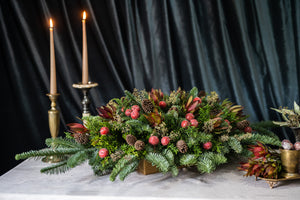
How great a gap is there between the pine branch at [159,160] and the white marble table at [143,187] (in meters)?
0.05

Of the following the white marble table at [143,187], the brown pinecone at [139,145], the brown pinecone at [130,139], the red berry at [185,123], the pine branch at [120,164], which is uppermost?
the red berry at [185,123]

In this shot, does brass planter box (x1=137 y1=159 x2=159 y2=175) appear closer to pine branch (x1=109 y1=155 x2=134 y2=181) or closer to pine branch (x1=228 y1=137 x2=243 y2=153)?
pine branch (x1=109 y1=155 x2=134 y2=181)

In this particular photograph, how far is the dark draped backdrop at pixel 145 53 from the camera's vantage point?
4.49 feet

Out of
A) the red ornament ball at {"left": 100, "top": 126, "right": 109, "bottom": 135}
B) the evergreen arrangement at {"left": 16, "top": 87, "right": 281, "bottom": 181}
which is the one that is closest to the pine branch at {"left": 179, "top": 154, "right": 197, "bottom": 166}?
the evergreen arrangement at {"left": 16, "top": 87, "right": 281, "bottom": 181}

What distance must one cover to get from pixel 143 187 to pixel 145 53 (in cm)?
78

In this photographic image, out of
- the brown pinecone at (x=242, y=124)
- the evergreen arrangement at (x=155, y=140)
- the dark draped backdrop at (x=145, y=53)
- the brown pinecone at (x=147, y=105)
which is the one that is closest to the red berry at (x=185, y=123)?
the evergreen arrangement at (x=155, y=140)

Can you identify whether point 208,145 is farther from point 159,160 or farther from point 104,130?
point 104,130

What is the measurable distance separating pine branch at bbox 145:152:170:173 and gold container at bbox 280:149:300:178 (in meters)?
0.30

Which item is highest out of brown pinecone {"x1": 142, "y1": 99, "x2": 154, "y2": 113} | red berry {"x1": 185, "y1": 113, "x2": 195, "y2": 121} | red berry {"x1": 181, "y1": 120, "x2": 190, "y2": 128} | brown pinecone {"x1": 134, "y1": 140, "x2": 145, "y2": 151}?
brown pinecone {"x1": 142, "y1": 99, "x2": 154, "y2": 113}

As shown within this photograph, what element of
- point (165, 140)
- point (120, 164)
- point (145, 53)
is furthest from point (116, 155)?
point (145, 53)

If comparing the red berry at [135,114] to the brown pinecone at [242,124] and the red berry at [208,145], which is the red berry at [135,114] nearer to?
the red berry at [208,145]

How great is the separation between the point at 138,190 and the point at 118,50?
84 centimetres

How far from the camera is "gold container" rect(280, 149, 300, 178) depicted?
0.77m

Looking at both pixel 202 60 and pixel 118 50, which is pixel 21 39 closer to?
pixel 118 50
